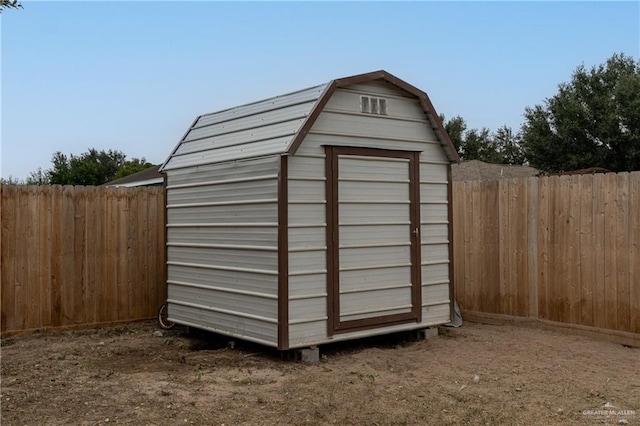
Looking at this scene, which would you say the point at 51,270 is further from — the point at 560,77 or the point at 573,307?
the point at 560,77

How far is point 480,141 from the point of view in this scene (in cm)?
3569

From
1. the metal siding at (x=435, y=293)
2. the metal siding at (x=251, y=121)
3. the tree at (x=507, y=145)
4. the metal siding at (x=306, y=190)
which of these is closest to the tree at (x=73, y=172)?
the tree at (x=507, y=145)

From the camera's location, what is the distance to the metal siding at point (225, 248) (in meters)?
6.23

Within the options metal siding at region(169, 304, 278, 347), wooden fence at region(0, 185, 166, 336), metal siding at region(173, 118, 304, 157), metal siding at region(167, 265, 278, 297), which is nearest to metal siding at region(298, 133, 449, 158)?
metal siding at region(173, 118, 304, 157)

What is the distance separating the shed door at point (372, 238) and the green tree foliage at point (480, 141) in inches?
1124

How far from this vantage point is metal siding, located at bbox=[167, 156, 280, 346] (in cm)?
623

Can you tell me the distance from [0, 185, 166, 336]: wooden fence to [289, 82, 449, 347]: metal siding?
318cm

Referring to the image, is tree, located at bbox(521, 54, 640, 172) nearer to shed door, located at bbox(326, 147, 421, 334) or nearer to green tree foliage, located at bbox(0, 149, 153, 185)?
shed door, located at bbox(326, 147, 421, 334)

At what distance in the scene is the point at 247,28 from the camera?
9.45 meters

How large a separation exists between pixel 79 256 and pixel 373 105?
4.24 m

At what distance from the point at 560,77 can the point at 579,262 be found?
19072 millimetres

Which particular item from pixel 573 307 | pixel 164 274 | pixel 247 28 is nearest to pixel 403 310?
Answer: pixel 573 307

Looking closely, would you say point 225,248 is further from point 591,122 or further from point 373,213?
point 591,122

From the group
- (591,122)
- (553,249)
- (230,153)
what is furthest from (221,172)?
(591,122)
